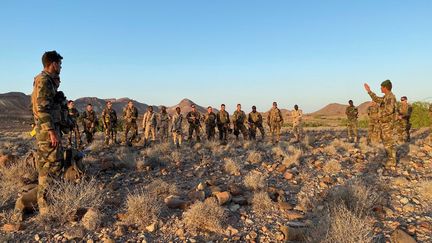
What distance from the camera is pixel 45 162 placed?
A: 4.76 m

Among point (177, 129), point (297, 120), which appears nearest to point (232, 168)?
point (177, 129)

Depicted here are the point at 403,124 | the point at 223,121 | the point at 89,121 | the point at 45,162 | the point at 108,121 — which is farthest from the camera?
the point at 223,121

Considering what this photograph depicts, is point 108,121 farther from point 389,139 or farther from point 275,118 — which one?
point 389,139

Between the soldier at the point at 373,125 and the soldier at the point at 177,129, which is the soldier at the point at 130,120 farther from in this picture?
the soldier at the point at 373,125

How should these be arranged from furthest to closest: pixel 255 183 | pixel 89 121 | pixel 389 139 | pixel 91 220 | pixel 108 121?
pixel 89 121 → pixel 108 121 → pixel 389 139 → pixel 255 183 → pixel 91 220

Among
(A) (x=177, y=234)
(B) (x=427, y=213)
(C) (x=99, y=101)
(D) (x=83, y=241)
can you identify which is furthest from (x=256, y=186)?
(C) (x=99, y=101)

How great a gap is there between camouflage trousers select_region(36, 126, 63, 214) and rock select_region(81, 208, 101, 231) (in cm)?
64

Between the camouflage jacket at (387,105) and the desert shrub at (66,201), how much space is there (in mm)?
7260

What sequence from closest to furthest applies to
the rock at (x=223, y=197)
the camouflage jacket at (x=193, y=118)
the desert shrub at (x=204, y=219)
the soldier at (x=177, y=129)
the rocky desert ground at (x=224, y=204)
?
the rocky desert ground at (x=224, y=204) < the desert shrub at (x=204, y=219) < the rock at (x=223, y=197) < the soldier at (x=177, y=129) < the camouflage jacket at (x=193, y=118)

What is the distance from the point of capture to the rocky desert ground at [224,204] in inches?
171

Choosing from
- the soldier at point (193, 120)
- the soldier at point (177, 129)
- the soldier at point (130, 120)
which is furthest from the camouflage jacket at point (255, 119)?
the soldier at point (130, 120)

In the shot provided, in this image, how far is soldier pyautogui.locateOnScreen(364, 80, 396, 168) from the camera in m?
8.52

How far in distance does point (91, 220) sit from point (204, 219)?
1.52 metres

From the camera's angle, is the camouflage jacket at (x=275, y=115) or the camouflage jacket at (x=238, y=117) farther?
the camouflage jacket at (x=238, y=117)
